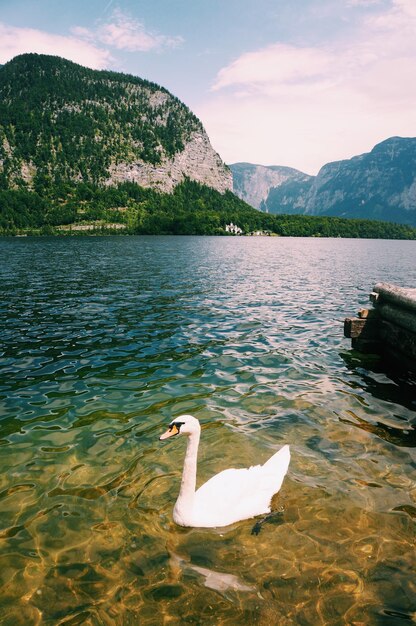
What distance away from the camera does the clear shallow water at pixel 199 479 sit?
17.3 ft

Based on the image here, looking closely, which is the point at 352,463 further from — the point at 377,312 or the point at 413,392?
the point at 377,312

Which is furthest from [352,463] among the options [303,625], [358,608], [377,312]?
[377,312]

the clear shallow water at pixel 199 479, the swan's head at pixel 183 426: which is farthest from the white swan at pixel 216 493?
the clear shallow water at pixel 199 479

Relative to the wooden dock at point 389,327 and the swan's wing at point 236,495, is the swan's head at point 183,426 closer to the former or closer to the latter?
the swan's wing at point 236,495

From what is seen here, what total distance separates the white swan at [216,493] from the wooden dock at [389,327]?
29.1 ft

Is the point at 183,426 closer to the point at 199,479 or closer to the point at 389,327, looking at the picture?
the point at 199,479

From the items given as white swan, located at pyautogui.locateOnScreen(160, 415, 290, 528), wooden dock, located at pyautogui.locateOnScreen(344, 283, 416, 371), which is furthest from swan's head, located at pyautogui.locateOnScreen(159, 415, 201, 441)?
wooden dock, located at pyautogui.locateOnScreen(344, 283, 416, 371)

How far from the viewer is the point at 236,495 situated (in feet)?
21.4

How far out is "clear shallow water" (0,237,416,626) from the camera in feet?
17.3

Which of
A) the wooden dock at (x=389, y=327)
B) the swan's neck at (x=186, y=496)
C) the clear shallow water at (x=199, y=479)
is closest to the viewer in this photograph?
the clear shallow water at (x=199, y=479)

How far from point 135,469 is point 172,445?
141 cm

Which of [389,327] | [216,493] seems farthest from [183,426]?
[389,327]

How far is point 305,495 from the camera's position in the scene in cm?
745

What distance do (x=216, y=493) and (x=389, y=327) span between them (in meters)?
11.3
